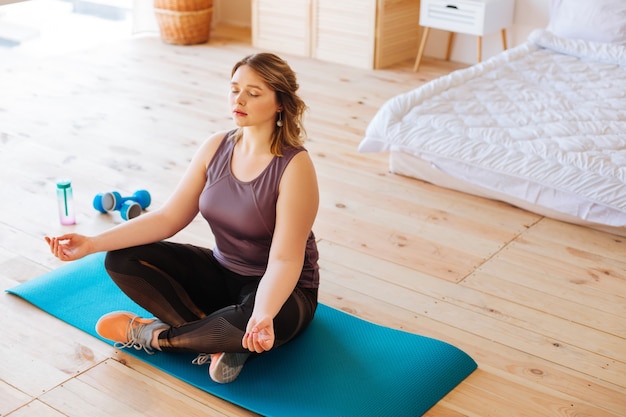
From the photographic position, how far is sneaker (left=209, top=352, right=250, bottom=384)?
2119 mm

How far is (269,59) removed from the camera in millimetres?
2139

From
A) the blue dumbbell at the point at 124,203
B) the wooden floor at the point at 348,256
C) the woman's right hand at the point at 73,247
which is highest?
the woman's right hand at the point at 73,247

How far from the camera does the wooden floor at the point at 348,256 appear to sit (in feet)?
7.13

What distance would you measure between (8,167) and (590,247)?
2.32m

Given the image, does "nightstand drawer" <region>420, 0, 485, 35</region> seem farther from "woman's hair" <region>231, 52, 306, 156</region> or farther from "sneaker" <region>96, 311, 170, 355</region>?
"sneaker" <region>96, 311, 170, 355</region>

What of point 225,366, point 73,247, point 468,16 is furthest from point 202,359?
point 468,16

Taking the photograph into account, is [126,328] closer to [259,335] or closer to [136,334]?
[136,334]

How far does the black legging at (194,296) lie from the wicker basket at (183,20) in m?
3.32

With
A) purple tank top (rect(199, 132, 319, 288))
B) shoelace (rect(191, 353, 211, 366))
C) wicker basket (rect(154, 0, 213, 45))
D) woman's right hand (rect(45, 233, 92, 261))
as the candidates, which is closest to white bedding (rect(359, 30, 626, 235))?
purple tank top (rect(199, 132, 319, 288))

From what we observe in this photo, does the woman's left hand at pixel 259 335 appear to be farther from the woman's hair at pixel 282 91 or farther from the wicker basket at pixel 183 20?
the wicker basket at pixel 183 20

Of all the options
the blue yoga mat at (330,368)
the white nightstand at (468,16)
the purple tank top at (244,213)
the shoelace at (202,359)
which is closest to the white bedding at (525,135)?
the white nightstand at (468,16)

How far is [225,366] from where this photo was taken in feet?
6.98

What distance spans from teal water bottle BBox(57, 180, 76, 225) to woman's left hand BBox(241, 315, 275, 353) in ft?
4.30

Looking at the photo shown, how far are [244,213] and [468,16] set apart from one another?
9.61 feet
